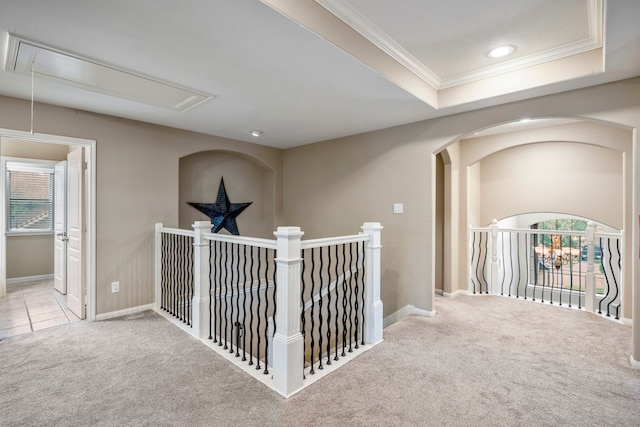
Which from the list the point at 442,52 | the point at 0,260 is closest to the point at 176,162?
the point at 0,260

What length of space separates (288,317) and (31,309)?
12.2 ft

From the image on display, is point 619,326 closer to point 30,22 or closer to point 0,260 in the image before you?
point 30,22

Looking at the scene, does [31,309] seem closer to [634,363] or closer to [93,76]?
[93,76]

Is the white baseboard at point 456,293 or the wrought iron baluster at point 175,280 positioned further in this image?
→ the white baseboard at point 456,293

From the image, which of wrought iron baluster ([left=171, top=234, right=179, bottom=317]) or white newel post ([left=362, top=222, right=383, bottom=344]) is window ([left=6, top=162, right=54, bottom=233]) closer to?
wrought iron baluster ([left=171, top=234, right=179, bottom=317])

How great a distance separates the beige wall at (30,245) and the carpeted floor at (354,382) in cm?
308

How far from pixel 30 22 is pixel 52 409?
2.32 metres

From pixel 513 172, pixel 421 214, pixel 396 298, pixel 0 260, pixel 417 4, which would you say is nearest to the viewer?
pixel 417 4

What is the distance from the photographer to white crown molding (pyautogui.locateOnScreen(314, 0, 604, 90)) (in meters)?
1.96

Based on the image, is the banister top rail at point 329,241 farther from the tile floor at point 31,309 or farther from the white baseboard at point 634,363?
the tile floor at point 31,309

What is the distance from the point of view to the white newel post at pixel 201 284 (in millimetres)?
2971

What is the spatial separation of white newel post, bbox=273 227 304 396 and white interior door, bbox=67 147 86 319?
2622mm

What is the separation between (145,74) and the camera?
2.42m

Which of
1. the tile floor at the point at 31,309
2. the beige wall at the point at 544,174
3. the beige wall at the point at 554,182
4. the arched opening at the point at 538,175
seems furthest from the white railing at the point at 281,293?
the beige wall at the point at 554,182
